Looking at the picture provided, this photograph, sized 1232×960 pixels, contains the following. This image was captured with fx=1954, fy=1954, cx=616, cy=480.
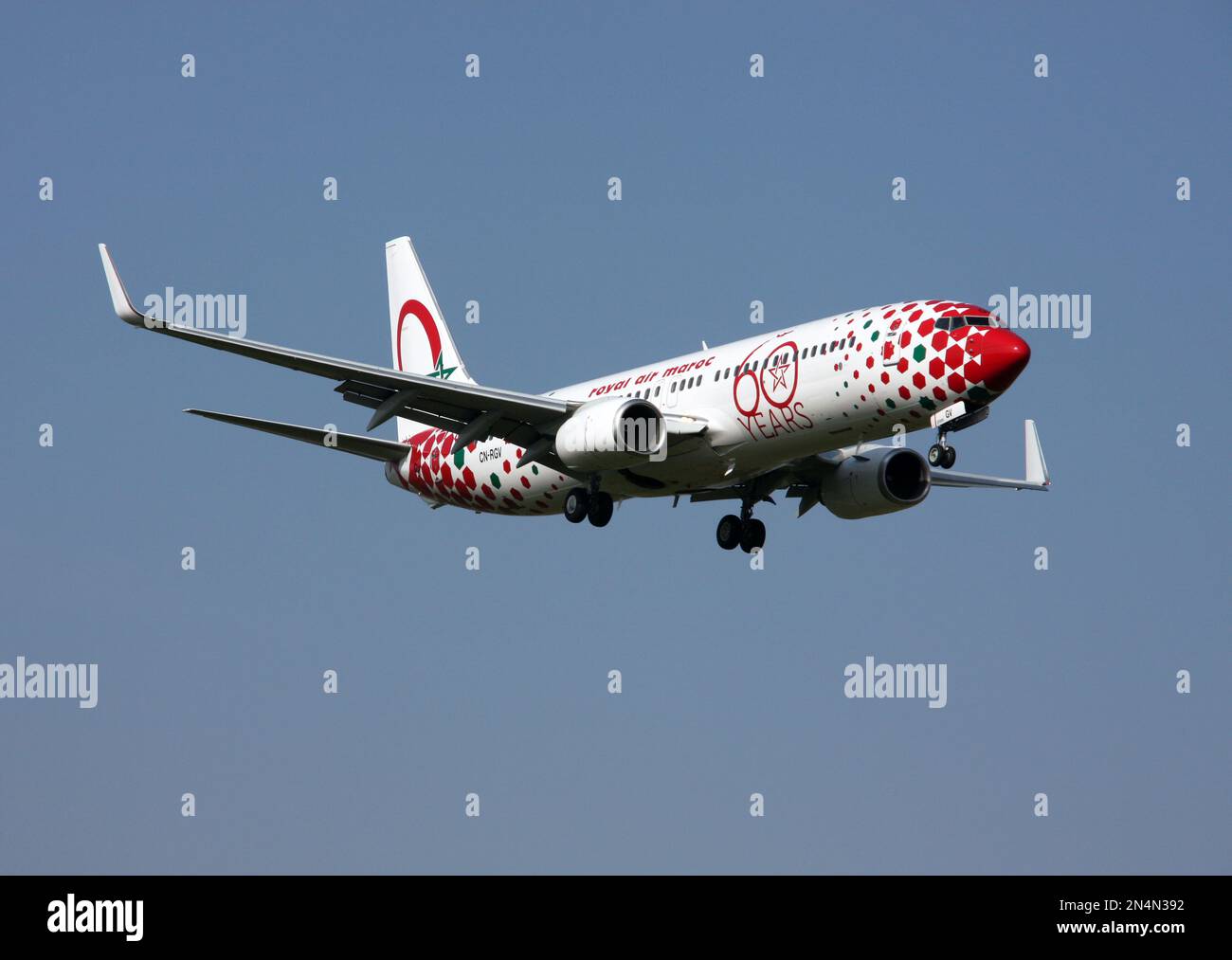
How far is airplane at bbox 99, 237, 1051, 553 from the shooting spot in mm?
42719

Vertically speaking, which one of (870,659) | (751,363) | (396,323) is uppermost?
(396,323)

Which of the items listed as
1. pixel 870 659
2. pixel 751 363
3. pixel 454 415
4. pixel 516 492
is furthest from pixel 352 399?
pixel 870 659

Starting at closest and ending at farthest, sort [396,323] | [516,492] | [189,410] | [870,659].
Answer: [189,410], [516,492], [870,659], [396,323]

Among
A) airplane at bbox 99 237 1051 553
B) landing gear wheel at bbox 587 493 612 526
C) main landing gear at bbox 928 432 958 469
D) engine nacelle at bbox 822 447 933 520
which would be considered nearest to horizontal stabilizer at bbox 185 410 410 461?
airplane at bbox 99 237 1051 553

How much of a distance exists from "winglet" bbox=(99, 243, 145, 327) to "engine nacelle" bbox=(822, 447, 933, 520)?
62.6 feet

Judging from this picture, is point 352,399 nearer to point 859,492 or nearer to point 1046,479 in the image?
point 859,492

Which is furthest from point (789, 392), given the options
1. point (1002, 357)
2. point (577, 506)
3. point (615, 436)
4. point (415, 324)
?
point (415, 324)

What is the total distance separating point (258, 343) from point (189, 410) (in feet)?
12.3

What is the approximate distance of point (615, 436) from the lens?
45.8 meters

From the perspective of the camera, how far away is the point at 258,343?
141 feet

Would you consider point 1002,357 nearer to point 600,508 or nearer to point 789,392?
point 789,392

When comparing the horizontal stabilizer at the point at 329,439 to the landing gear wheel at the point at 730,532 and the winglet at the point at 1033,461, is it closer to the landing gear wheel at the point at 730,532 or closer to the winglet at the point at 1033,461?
the landing gear wheel at the point at 730,532

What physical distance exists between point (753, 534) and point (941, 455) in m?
10.9

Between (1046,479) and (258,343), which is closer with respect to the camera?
(258,343)
